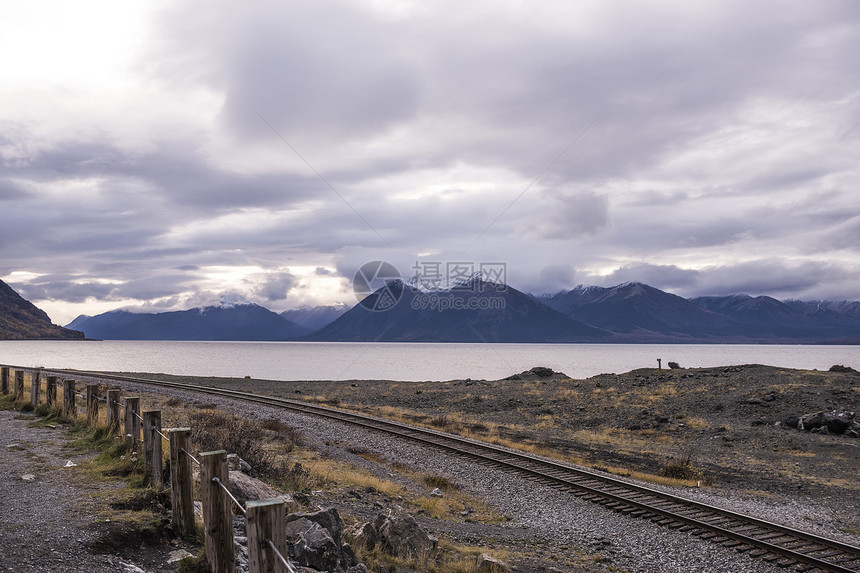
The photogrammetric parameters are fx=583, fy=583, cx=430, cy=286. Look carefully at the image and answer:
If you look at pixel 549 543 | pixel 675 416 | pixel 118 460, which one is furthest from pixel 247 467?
pixel 675 416

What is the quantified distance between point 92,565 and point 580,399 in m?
34.2

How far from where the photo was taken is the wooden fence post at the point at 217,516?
227 inches

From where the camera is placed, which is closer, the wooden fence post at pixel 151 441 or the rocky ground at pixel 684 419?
the wooden fence post at pixel 151 441

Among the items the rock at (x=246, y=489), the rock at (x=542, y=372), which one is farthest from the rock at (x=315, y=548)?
the rock at (x=542, y=372)

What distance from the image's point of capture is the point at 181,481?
699cm

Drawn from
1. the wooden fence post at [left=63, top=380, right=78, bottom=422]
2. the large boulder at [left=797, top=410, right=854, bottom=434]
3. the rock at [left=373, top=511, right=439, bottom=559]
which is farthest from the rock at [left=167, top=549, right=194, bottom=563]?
the large boulder at [left=797, top=410, right=854, bottom=434]

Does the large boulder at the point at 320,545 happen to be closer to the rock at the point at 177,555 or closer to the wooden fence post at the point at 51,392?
the rock at the point at 177,555

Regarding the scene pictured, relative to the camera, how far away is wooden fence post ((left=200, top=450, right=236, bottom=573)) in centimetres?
576

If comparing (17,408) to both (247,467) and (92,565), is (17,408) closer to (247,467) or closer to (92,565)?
(247,467)

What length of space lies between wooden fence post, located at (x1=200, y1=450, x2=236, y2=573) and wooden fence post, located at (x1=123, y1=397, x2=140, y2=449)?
5.64 meters

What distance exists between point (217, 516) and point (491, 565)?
4.59 metres

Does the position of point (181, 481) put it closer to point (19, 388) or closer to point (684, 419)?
point (19, 388)

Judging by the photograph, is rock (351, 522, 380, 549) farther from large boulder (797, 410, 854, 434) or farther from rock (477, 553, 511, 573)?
large boulder (797, 410, 854, 434)

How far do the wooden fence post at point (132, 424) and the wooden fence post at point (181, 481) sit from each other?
13.2ft
